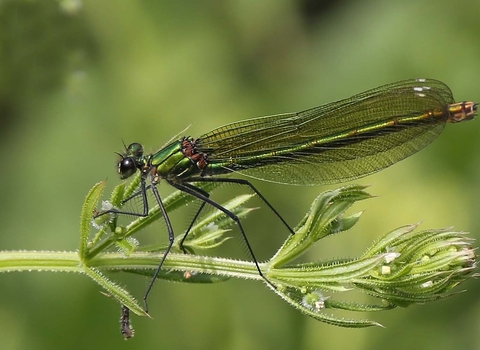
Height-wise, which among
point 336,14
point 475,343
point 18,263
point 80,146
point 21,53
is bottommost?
point 18,263

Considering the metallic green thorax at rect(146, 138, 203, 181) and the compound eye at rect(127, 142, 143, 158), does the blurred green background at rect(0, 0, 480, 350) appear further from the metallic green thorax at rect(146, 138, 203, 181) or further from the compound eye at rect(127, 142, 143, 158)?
the metallic green thorax at rect(146, 138, 203, 181)

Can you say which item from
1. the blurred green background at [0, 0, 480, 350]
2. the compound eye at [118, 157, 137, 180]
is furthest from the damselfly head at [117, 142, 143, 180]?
the blurred green background at [0, 0, 480, 350]

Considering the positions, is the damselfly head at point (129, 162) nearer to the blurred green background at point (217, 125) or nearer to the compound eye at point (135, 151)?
the compound eye at point (135, 151)

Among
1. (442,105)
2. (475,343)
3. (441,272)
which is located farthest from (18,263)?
(475,343)

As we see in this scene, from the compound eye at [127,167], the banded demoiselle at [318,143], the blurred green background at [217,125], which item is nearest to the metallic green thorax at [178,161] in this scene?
the banded demoiselle at [318,143]

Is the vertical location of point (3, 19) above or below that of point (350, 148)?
above

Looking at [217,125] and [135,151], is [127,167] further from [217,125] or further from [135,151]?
[217,125]

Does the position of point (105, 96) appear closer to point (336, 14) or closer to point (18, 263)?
point (336, 14)
